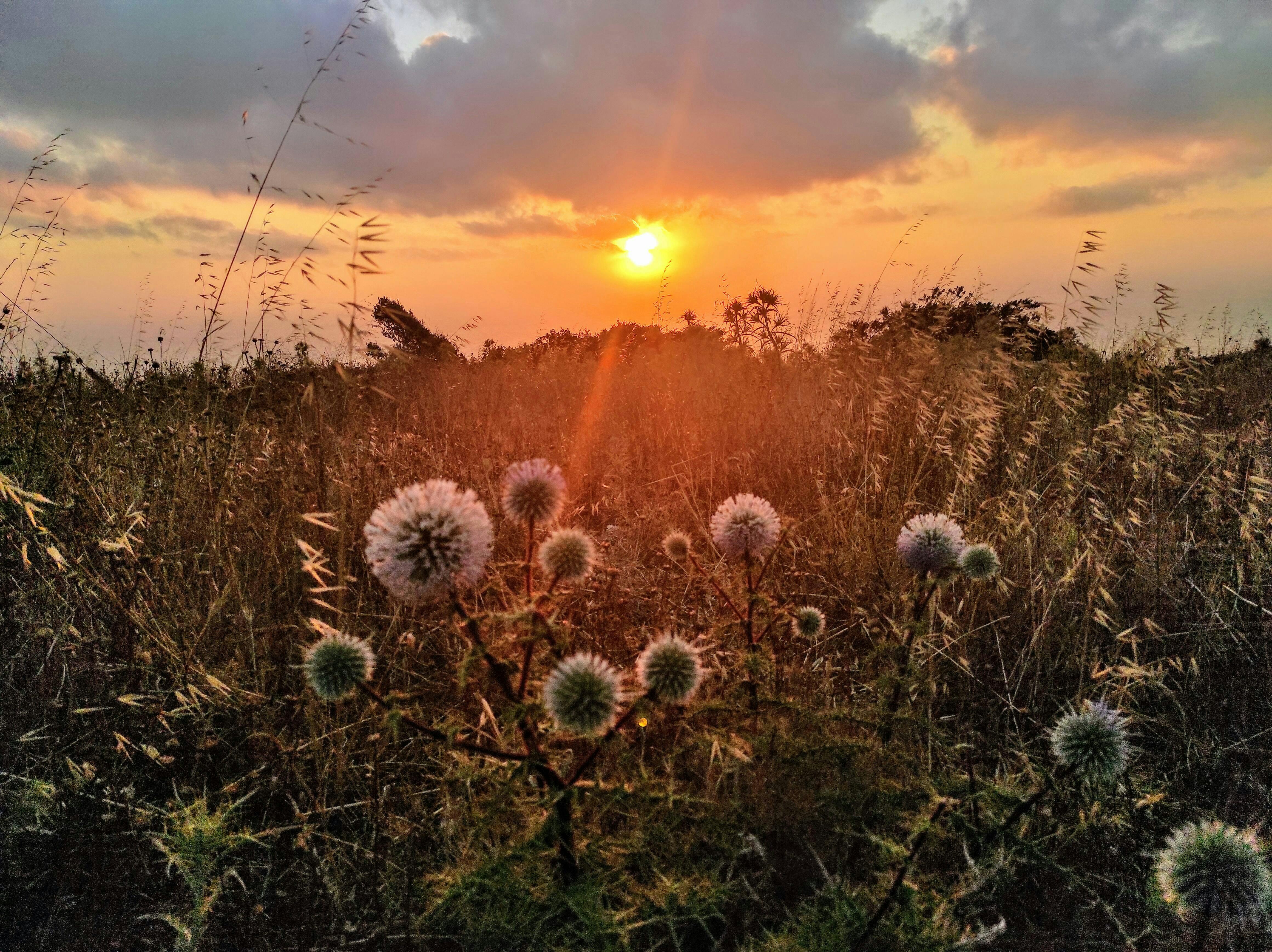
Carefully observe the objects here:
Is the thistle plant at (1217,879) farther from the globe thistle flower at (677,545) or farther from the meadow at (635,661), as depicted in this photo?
the globe thistle flower at (677,545)

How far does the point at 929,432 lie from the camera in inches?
163

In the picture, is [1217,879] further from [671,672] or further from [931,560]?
[671,672]

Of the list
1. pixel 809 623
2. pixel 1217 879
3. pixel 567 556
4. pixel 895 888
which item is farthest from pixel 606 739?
pixel 1217 879

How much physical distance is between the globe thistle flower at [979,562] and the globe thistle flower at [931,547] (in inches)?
3.3

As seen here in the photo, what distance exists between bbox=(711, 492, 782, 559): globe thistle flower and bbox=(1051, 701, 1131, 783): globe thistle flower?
898 mm

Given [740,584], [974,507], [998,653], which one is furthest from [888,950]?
[974,507]

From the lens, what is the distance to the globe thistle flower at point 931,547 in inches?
84.2

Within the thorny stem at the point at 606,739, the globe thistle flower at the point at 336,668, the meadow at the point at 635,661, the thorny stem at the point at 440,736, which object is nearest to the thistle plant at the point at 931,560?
the meadow at the point at 635,661

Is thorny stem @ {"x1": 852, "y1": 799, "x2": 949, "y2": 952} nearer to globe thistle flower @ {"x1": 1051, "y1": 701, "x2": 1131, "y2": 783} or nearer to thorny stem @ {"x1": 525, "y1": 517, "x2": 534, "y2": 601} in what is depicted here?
globe thistle flower @ {"x1": 1051, "y1": 701, "x2": 1131, "y2": 783}

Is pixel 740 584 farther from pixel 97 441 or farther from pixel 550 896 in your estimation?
pixel 97 441

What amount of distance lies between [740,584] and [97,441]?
378 centimetres

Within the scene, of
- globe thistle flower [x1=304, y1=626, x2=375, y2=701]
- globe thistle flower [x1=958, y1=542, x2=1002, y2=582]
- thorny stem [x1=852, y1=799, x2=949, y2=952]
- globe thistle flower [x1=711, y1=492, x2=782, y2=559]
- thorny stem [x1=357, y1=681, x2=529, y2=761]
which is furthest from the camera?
globe thistle flower [x1=958, y1=542, x2=1002, y2=582]

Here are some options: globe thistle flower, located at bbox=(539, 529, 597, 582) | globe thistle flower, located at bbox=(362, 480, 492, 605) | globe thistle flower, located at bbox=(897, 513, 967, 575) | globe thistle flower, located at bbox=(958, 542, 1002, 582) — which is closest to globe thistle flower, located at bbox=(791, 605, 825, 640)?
globe thistle flower, located at bbox=(897, 513, 967, 575)

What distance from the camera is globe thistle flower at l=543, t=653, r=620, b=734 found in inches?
59.2
